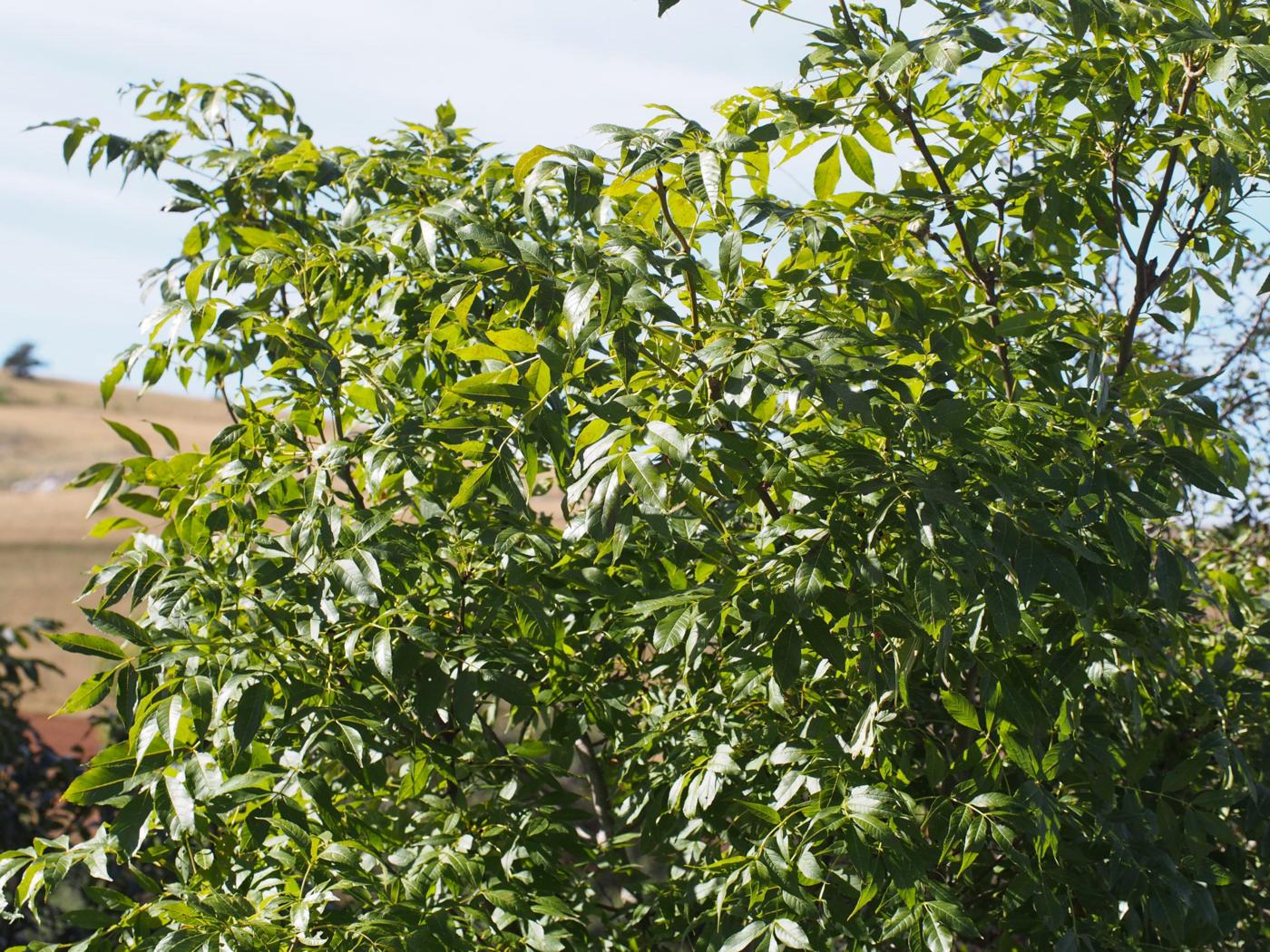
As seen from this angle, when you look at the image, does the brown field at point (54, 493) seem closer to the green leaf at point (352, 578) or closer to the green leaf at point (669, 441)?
the green leaf at point (352, 578)

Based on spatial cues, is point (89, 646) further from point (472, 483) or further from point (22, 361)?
point (22, 361)

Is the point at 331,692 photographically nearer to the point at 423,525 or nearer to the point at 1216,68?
the point at 423,525

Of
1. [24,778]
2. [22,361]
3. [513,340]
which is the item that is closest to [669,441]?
[513,340]

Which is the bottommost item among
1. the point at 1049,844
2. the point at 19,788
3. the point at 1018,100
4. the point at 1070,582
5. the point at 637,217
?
the point at 19,788

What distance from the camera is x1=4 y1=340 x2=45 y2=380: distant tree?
3816cm

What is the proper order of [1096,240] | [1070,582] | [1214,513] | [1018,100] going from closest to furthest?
[1070,582]
[1018,100]
[1096,240]
[1214,513]

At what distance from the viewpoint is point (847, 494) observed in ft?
5.84

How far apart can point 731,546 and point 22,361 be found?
41835 millimetres

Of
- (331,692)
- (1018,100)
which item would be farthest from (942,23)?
(331,692)

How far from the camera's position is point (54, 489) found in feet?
83.6

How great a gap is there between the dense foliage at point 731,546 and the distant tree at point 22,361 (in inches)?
1594

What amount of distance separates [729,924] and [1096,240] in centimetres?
161

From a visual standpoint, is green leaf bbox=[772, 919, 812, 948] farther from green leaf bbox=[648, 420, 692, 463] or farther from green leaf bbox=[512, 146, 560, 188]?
green leaf bbox=[512, 146, 560, 188]

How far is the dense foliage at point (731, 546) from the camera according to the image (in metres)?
1.77
